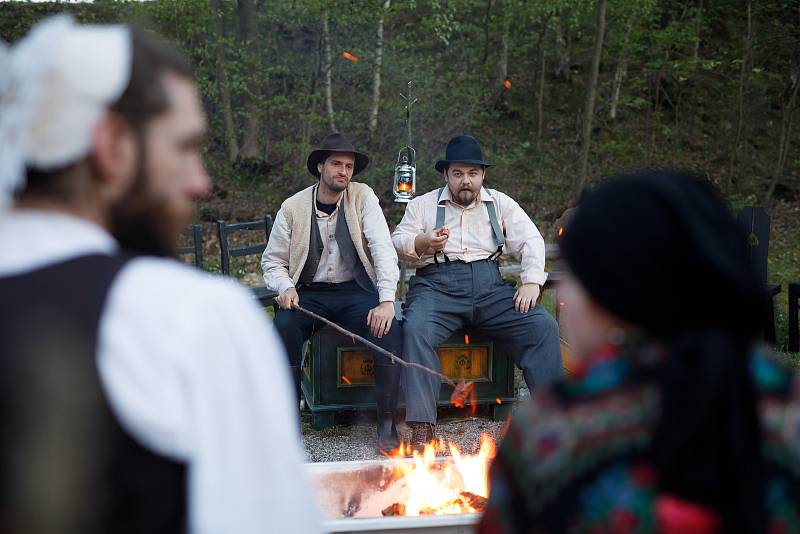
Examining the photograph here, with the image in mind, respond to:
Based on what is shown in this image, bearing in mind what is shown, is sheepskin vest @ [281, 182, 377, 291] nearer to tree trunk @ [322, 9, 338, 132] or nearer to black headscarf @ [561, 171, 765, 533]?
black headscarf @ [561, 171, 765, 533]

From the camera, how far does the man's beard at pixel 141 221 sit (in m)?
1.11

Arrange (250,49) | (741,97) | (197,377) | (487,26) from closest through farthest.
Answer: (197,377) → (250,49) → (741,97) → (487,26)

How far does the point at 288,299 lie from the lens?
4.85 m

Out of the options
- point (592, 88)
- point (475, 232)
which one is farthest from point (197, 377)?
point (592, 88)

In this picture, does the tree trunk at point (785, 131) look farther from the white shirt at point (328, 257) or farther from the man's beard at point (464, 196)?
the white shirt at point (328, 257)

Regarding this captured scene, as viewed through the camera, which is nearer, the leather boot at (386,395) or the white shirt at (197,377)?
the white shirt at (197,377)

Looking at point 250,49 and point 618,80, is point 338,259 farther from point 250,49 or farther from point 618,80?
point 618,80

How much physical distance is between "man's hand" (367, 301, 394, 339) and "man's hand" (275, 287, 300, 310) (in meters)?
0.49

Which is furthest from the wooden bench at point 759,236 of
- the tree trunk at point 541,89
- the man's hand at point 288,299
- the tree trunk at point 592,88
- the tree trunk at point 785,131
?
the tree trunk at point 541,89

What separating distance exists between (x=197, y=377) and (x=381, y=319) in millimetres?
3829

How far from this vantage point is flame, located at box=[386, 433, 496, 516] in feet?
10.8

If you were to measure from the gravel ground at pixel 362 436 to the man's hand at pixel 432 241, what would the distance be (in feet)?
3.83

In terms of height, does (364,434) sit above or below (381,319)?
below

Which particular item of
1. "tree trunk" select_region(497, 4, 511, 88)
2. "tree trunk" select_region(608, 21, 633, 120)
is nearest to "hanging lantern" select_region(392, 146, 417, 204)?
"tree trunk" select_region(497, 4, 511, 88)
